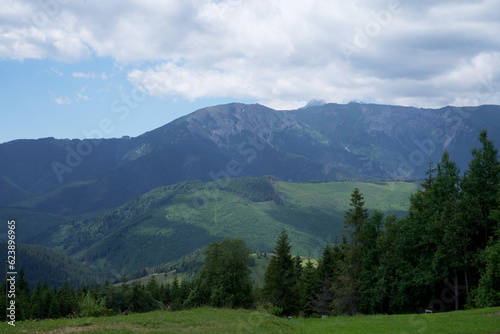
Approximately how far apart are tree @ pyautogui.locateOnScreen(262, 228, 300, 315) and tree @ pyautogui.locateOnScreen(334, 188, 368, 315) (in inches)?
272

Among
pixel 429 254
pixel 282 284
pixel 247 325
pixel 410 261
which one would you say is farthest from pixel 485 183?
pixel 247 325

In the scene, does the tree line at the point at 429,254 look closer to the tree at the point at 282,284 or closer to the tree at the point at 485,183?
the tree at the point at 485,183

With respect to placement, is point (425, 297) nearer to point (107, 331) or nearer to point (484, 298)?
point (484, 298)

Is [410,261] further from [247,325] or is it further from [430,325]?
[247,325]

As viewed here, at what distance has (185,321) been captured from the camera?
30156 millimetres

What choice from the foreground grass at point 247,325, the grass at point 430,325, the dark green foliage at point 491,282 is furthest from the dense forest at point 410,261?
the foreground grass at point 247,325

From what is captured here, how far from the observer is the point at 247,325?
29375 millimetres

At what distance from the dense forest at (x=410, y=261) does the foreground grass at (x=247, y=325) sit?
32.0 feet

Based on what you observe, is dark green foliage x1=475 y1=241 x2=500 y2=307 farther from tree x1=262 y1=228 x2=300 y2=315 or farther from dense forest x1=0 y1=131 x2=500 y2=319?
tree x1=262 y1=228 x2=300 y2=315

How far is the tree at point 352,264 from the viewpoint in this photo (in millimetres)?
56344

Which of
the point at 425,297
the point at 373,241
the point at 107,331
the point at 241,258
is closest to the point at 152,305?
the point at 241,258

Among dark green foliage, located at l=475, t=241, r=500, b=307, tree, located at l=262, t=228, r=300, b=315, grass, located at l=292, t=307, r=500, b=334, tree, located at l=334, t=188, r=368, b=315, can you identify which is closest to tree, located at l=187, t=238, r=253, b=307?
tree, located at l=262, t=228, r=300, b=315

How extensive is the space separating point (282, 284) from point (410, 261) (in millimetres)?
20256

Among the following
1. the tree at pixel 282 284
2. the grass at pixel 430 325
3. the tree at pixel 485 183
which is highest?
the tree at pixel 485 183
